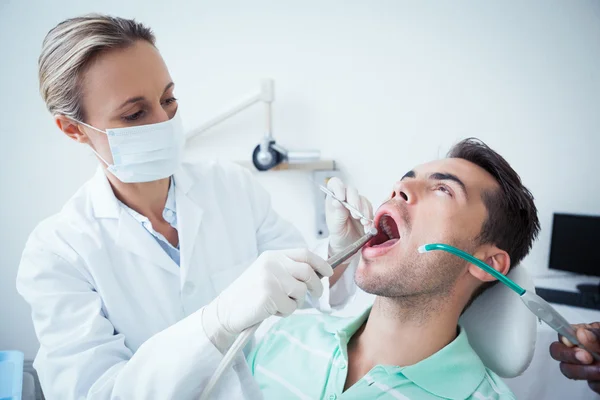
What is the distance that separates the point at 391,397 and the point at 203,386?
49 centimetres

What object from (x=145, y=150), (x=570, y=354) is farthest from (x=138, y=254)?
(x=570, y=354)

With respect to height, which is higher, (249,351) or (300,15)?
(300,15)

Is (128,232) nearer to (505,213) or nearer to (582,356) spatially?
(505,213)

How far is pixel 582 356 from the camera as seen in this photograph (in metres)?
0.98

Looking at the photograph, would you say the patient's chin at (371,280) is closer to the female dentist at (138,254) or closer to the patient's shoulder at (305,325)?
the female dentist at (138,254)

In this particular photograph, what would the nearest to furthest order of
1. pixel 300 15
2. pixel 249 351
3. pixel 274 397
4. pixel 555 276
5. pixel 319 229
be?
1. pixel 274 397
2. pixel 249 351
3. pixel 555 276
4. pixel 300 15
5. pixel 319 229

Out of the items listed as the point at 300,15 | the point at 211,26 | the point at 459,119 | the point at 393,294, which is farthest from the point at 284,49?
the point at 393,294

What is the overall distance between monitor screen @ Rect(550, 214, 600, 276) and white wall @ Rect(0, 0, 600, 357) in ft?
0.15

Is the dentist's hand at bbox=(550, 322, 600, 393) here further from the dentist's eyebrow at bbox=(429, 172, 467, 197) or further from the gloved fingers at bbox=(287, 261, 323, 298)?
the gloved fingers at bbox=(287, 261, 323, 298)

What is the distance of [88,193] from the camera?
4.28ft

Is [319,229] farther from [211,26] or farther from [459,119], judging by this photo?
[211,26]

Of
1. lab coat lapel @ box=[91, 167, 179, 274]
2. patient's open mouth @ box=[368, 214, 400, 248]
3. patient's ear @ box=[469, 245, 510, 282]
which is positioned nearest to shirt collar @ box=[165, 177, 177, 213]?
lab coat lapel @ box=[91, 167, 179, 274]

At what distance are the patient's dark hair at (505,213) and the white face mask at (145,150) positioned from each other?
2.97 feet

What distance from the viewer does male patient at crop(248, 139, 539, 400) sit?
1.10m
